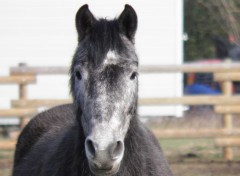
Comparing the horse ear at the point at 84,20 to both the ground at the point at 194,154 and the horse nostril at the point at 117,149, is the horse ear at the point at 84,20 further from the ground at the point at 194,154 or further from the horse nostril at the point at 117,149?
the ground at the point at 194,154

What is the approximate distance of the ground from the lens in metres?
9.43

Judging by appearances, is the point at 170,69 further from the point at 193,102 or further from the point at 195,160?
the point at 195,160

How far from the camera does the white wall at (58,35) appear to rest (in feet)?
55.7

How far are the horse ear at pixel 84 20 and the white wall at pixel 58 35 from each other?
41.6ft

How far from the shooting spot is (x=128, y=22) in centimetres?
419

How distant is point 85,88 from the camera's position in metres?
3.96

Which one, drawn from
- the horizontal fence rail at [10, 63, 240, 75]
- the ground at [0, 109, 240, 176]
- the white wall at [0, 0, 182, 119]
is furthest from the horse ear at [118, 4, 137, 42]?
the white wall at [0, 0, 182, 119]

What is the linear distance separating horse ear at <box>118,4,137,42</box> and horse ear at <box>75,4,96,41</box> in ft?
0.60

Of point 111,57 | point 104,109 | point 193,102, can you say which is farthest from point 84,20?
point 193,102

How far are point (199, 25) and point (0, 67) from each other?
435 inches

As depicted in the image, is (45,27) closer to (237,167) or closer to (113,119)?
(237,167)

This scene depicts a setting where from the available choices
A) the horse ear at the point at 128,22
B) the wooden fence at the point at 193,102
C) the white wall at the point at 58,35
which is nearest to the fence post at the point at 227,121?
the wooden fence at the point at 193,102

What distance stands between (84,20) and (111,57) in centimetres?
38

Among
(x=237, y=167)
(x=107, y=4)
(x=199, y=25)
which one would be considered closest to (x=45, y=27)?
(x=107, y=4)
